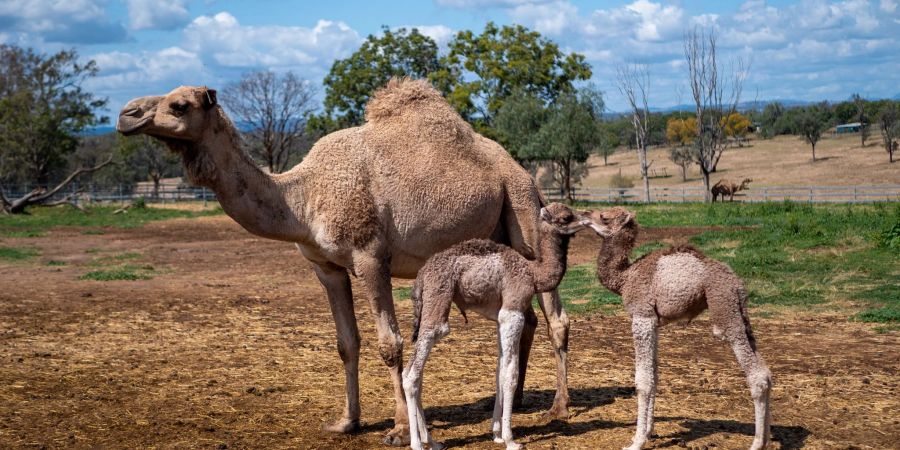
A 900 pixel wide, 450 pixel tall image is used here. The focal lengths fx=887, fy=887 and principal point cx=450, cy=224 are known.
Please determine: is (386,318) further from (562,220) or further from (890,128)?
(890,128)

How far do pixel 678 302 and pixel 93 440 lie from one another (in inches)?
180

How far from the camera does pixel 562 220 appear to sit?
6492 millimetres

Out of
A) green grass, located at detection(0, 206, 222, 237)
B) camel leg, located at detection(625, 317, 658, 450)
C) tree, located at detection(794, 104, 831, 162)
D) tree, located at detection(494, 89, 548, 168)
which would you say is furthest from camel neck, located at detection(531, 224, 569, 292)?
tree, located at detection(794, 104, 831, 162)

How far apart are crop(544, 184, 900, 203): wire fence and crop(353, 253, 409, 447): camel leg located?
37.3 metres

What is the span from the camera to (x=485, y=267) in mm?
6461

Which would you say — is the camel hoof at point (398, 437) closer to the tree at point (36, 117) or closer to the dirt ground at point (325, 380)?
the dirt ground at point (325, 380)

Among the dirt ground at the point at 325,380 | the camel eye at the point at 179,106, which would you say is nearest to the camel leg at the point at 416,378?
the dirt ground at the point at 325,380

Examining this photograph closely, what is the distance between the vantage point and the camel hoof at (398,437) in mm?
6840

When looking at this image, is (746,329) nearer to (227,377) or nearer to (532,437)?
(532,437)

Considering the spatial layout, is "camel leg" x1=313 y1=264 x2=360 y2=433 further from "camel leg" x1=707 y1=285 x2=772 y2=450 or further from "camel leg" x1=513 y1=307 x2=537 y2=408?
"camel leg" x1=707 y1=285 x2=772 y2=450

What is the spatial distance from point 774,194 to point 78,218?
35438 millimetres

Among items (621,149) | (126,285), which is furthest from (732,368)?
(621,149)

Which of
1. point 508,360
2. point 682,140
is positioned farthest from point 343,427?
point 682,140

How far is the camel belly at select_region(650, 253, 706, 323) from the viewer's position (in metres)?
6.20
